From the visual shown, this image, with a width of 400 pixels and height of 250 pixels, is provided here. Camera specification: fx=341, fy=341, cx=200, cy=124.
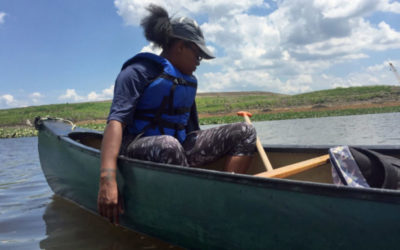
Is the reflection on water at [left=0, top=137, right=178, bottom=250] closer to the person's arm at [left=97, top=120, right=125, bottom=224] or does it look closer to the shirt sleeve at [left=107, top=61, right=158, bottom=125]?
the person's arm at [left=97, top=120, right=125, bottom=224]

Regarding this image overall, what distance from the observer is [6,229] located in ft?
11.3

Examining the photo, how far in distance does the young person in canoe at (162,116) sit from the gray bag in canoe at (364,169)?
0.82m

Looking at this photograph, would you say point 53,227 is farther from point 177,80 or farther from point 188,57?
point 188,57

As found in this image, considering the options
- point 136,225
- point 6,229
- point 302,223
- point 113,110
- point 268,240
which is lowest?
point 6,229

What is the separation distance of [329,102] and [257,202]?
45.3 meters

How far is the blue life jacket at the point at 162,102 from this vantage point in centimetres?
252

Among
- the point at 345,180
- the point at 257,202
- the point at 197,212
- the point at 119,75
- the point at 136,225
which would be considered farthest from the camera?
the point at 136,225

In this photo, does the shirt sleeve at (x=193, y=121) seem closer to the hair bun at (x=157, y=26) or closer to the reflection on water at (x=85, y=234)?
the hair bun at (x=157, y=26)

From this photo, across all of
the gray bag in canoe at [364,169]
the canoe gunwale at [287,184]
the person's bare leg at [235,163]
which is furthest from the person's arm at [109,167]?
the gray bag in canoe at [364,169]

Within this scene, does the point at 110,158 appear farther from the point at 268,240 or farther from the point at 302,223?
the point at 302,223

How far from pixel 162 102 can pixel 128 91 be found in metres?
0.29

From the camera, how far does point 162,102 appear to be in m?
2.58

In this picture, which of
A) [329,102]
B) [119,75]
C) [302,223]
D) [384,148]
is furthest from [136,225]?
[329,102]

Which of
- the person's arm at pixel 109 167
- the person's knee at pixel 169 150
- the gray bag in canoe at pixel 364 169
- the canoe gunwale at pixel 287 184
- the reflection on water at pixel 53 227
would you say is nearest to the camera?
the canoe gunwale at pixel 287 184
